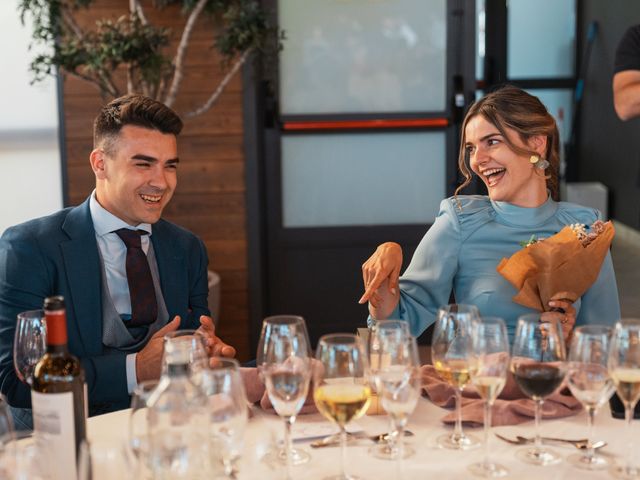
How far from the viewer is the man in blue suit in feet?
7.34

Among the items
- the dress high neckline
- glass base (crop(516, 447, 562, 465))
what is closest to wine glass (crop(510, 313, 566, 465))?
glass base (crop(516, 447, 562, 465))

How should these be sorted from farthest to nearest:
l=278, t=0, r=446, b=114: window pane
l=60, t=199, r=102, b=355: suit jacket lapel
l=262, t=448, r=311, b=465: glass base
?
l=278, t=0, r=446, b=114: window pane
l=60, t=199, r=102, b=355: suit jacket lapel
l=262, t=448, r=311, b=465: glass base

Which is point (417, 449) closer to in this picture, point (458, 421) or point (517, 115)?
point (458, 421)

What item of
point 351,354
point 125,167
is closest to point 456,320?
point 351,354

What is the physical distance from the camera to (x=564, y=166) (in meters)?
8.39

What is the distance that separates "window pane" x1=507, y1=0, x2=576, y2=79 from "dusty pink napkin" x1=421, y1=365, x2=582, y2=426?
723cm

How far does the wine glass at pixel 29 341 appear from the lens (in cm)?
184

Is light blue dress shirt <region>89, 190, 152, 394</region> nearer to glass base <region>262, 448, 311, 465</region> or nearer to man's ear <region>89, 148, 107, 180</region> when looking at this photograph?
man's ear <region>89, 148, 107, 180</region>

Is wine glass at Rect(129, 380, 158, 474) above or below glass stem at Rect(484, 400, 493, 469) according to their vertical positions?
above

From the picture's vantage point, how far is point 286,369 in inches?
59.4

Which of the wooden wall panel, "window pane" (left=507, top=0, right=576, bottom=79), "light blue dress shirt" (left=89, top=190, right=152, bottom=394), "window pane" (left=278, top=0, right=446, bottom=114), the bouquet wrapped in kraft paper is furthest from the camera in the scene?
"window pane" (left=507, top=0, right=576, bottom=79)

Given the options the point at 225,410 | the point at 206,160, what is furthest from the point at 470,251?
the point at 206,160

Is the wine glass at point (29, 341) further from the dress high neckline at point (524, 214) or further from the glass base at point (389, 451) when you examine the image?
the dress high neckline at point (524, 214)

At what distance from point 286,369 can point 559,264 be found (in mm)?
842
